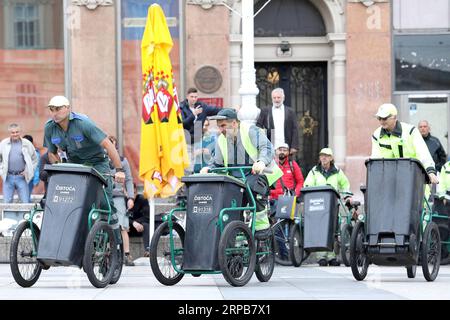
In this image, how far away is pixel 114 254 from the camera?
1247cm

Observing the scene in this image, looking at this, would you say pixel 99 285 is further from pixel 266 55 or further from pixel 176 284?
pixel 266 55

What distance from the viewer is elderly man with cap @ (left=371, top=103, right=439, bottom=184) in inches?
524

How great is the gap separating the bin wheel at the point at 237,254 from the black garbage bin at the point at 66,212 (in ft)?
4.25

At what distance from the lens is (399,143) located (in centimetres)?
1341

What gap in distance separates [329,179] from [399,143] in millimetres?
5208

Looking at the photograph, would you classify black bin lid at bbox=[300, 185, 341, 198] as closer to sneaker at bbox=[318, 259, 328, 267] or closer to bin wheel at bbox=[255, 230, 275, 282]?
sneaker at bbox=[318, 259, 328, 267]

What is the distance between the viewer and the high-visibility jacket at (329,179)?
18.6 m

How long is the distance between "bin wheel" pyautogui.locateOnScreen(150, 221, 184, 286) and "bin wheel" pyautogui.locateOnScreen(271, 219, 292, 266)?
5253mm

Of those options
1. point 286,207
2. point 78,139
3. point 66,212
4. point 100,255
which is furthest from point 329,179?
point 66,212

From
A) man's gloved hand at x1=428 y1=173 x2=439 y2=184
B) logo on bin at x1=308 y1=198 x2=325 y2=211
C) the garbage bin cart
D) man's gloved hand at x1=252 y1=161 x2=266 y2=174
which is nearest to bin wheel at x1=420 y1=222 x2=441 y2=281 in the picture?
the garbage bin cart

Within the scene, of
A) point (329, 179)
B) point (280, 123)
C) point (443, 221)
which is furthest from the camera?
point (280, 123)

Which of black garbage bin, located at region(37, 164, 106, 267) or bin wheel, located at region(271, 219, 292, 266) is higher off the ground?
black garbage bin, located at region(37, 164, 106, 267)

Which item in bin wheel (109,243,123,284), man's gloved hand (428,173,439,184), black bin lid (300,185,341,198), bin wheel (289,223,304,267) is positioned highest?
man's gloved hand (428,173,439,184)

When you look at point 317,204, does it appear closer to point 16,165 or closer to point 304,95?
point 16,165
